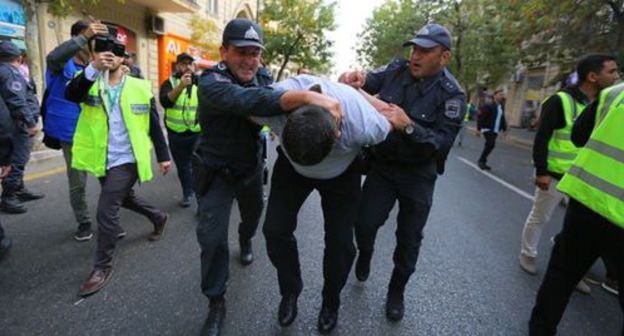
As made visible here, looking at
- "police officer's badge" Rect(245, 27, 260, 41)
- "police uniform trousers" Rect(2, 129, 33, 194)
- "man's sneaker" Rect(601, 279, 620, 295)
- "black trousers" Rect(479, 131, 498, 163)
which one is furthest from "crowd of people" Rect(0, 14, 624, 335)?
"black trousers" Rect(479, 131, 498, 163)

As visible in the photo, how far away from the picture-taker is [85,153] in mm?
2957

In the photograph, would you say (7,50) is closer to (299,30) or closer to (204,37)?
(204,37)

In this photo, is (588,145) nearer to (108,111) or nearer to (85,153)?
(108,111)

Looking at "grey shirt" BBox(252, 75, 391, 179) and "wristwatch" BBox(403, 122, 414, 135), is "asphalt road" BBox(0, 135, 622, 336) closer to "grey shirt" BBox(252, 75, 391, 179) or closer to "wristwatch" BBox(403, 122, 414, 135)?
"grey shirt" BBox(252, 75, 391, 179)

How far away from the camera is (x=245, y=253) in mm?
3393

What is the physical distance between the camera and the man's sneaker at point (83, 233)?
3.62 metres

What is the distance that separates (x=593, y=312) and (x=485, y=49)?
2019cm

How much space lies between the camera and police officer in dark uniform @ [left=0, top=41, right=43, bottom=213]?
3898 millimetres

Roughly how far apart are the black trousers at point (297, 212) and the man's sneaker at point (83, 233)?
91.3 inches

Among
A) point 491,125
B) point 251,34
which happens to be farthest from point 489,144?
point 251,34

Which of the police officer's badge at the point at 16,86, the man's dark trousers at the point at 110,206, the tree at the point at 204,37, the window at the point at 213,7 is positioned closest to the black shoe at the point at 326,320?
the man's dark trousers at the point at 110,206

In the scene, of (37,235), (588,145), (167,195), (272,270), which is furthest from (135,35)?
(588,145)

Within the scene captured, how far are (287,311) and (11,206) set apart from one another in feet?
12.1

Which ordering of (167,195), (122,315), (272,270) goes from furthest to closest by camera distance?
(167,195) → (272,270) → (122,315)
